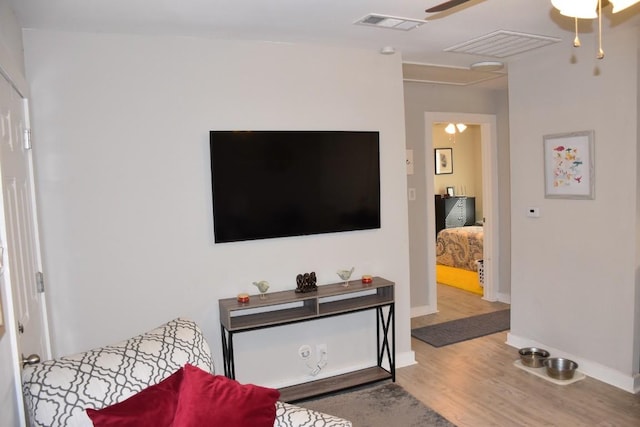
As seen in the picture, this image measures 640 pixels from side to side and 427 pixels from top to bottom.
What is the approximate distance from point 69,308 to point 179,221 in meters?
0.83

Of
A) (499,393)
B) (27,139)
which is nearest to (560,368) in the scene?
(499,393)

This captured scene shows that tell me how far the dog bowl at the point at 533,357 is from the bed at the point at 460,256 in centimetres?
228

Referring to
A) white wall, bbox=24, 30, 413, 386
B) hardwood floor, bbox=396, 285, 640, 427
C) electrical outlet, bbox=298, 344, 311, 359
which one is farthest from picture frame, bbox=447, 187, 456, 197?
electrical outlet, bbox=298, 344, 311, 359

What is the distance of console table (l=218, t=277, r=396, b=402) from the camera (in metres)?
3.08

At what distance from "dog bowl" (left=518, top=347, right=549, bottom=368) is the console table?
1070mm

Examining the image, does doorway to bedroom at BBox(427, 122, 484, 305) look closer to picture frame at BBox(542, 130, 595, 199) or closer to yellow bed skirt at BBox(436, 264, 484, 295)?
yellow bed skirt at BBox(436, 264, 484, 295)

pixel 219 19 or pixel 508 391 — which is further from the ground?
pixel 219 19

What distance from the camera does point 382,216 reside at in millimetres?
3707

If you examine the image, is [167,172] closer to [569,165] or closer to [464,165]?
[569,165]

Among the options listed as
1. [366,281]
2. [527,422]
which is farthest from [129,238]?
[527,422]

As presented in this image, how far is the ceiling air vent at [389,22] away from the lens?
2.79 m

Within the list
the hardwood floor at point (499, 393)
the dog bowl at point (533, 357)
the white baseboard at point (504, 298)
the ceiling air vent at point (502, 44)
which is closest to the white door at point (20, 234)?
the hardwood floor at point (499, 393)

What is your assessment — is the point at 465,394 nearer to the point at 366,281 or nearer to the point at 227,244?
the point at 366,281

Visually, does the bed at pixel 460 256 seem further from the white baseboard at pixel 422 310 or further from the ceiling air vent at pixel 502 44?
the ceiling air vent at pixel 502 44
